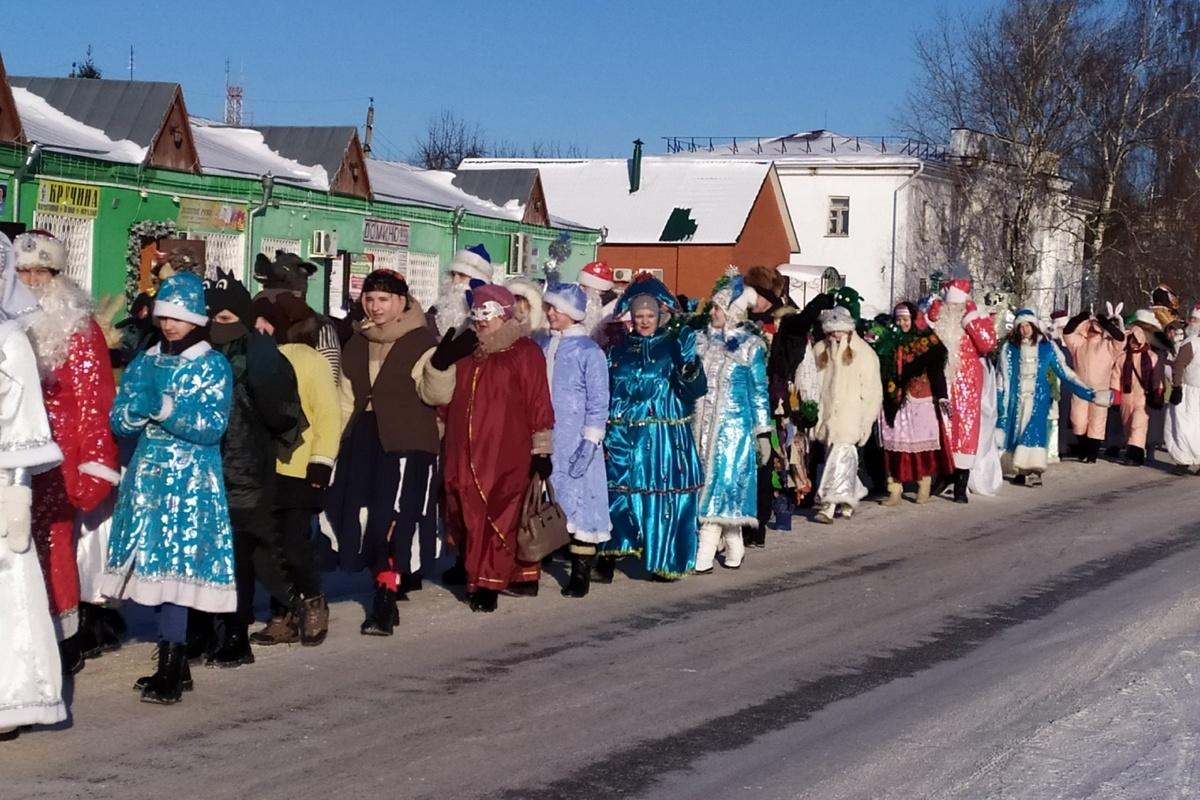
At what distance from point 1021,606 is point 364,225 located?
21.1m

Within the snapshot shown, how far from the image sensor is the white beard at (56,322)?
6898 mm

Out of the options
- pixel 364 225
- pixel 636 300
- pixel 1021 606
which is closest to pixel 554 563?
pixel 636 300

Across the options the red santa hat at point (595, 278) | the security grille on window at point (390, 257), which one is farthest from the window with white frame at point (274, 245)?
the red santa hat at point (595, 278)

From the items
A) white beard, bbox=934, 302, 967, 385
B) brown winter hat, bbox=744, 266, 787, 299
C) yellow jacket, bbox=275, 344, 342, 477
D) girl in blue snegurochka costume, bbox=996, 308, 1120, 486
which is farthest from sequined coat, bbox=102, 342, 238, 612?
girl in blue snegurochka costume, bbox=996, 308, 1120, 486

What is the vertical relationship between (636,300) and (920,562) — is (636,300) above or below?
above

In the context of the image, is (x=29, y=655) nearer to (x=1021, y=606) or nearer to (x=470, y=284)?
(x=470, y=284)

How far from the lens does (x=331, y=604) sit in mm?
9578

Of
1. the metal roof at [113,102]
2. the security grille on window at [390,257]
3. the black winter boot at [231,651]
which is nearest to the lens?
the black winter boot at [231,651]

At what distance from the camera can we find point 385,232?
30.8 m

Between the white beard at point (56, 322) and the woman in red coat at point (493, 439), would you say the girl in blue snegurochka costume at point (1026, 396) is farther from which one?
the white beard at point (56, 322)

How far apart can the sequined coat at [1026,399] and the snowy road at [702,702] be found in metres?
6.61

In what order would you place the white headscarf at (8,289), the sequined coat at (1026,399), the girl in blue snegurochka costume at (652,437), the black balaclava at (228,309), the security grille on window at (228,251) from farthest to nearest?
the security grille on window at (228,251)
the sequined coat at (1026,399)
the girl in blue snegurochka costume at (652,437)
the black balaclava at (228,309)
the white headscarf at (8,289)

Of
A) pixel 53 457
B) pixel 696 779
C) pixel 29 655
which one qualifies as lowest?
pixel 696 779

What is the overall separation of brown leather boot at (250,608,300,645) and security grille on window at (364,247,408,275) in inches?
865
